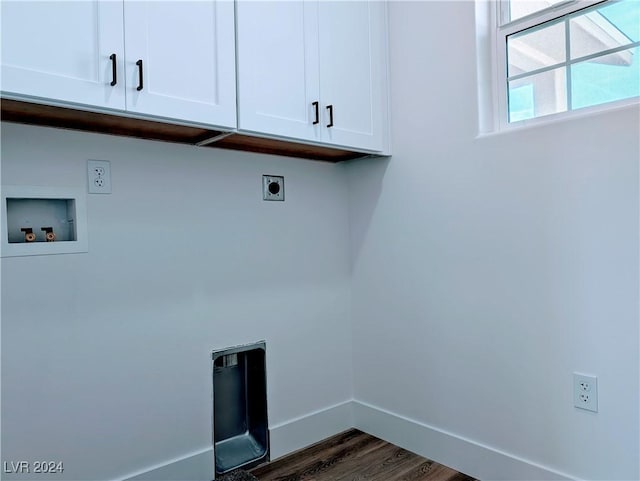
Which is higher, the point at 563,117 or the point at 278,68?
the point at 278,68

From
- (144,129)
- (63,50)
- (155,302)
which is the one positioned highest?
(63,50)

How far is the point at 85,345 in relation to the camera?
152 cm

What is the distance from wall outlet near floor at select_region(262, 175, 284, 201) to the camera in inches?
78.8

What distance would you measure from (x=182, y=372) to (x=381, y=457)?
981 millimetres

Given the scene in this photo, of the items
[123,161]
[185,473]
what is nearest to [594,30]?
[123,161]

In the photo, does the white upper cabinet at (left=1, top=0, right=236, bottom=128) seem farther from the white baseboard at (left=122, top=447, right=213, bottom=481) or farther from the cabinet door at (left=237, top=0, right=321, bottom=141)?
the white baseboard at (left=122, top=447, right=213, bottom=481)

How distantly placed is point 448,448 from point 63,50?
203 cm

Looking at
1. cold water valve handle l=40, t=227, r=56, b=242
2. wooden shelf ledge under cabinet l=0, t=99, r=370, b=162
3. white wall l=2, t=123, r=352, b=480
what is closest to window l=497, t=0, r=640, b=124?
wooden shelf ledge under cabinet l=0, t=99, r=370, b=162

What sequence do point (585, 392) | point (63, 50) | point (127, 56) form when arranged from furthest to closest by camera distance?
point (585, 392), point (127, 56), point (63, 50)

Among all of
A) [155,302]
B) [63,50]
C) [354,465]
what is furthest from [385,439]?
[63,50]

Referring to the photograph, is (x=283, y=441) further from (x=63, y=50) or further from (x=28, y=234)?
(x=63, y=50)

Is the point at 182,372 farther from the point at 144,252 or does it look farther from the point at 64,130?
the point at 64,130

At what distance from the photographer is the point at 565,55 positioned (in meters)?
1.59

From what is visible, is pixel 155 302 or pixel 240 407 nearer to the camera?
pixel 155 302
